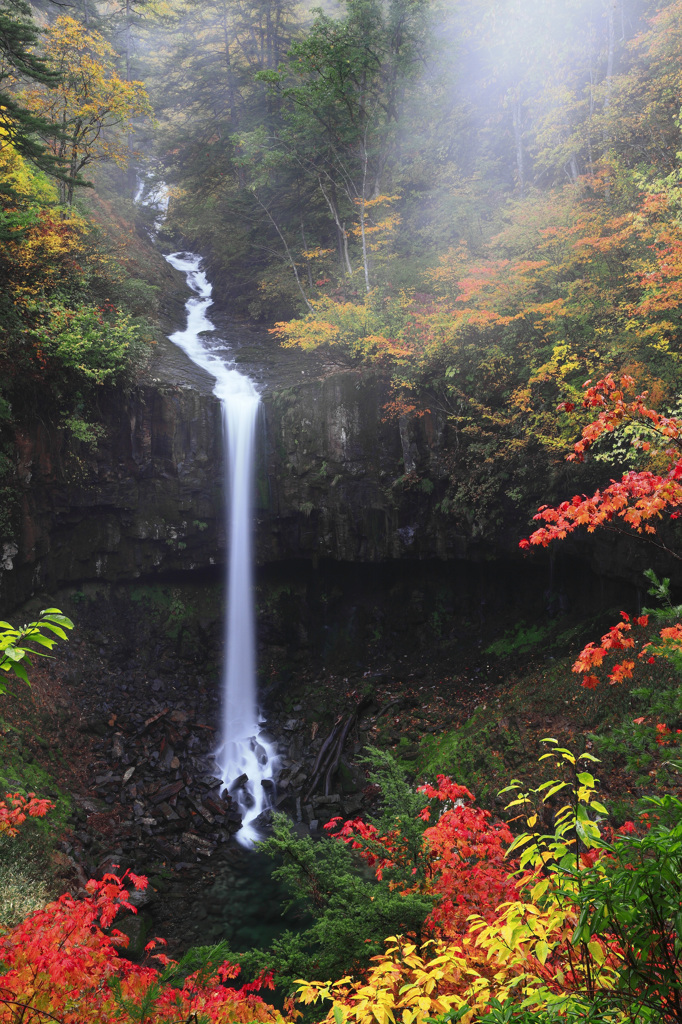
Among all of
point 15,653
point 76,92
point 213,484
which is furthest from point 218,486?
point 15,653

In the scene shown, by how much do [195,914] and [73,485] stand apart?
1026cm

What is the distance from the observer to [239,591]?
1611cm

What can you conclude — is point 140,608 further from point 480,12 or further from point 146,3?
point 146,3

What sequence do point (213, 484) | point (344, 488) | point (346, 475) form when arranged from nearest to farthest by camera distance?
point (346, 475), point (344, 488), point (213, 484)

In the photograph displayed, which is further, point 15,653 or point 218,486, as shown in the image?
point 218,486

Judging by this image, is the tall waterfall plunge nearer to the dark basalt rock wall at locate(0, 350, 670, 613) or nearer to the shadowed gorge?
the shadowed gorge

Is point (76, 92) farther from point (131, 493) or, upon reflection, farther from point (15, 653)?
point (15, 653)

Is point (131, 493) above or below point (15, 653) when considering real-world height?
above

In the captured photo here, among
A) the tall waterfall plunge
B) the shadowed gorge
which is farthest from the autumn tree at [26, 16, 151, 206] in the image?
the tall waterfall plunge

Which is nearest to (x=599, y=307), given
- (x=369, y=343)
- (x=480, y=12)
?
(x=369, y=343)

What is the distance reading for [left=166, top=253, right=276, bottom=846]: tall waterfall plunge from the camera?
43.7 ft

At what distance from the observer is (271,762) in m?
12.9

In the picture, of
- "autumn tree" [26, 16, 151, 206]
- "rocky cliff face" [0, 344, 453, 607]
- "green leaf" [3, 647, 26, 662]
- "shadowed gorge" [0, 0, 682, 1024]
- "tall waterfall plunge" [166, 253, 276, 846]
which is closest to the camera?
"green leaf" [3, 647, 26, 662]

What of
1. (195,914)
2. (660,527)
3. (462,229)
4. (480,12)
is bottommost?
(195,914)
